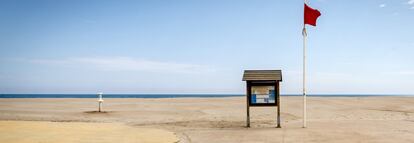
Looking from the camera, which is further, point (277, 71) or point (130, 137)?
point (277, 71)

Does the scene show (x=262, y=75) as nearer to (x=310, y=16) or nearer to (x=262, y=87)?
(x=262, y=87)

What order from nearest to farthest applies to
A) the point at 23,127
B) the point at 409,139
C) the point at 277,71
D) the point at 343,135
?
1. the point at 409,139
2. the point at 343,135
3. the point at 23,127
4. the point at 277,71

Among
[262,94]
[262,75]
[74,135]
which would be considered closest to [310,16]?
[262,75]

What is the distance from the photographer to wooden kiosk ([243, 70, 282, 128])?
1880 cm

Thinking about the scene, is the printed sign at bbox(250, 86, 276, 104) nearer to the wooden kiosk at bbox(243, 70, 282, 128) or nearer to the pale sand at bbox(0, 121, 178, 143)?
the wooden kiosk at bbox(243, 70, 282, 128)

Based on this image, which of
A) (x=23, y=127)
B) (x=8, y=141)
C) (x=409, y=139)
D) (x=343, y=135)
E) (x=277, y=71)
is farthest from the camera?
(x=277, y=71)

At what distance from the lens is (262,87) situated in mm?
19078

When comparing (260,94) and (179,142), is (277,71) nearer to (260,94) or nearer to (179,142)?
(260,94)

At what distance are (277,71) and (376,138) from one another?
5634mm

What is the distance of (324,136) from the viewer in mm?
15000

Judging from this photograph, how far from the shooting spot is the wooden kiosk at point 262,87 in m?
18.8

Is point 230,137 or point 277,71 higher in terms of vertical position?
point 277,71

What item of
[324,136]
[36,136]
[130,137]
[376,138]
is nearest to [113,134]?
[130,137]

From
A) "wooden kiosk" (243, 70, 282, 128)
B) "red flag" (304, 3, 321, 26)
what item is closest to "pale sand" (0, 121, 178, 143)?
"wooden kiosk" (243, 70, 282, 128)
